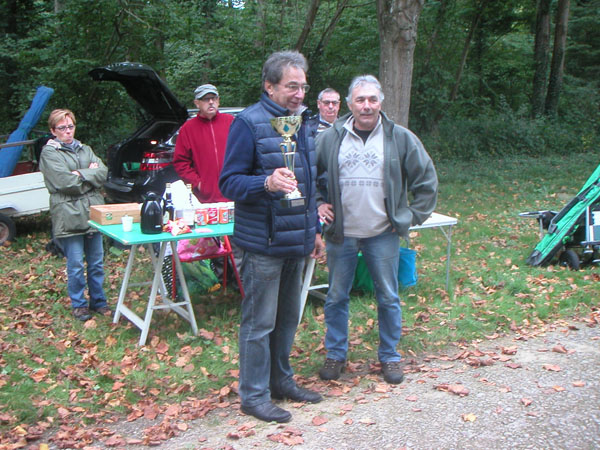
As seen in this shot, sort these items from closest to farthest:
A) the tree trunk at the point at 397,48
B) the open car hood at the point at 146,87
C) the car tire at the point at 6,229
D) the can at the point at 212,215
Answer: the can at the point at 212,215 < the open car hood at the point at 146,87 < the car tire at the point at 6,229 < the tree trunk at the point at 397,48

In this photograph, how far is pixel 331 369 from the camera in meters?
4.28

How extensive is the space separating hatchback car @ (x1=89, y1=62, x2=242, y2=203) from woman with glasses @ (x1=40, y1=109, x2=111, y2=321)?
7.90 ft

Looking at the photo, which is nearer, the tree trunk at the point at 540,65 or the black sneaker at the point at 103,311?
the black sneaker at the point at 103,311

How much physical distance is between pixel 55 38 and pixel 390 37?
22.7 ft

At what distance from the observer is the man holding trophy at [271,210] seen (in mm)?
3271

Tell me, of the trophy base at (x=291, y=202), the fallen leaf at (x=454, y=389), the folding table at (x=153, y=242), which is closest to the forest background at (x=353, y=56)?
the folding table at (x=153, y=242)

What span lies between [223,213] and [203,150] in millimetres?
1118

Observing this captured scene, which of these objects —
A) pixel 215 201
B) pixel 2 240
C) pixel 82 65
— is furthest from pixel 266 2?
pixel 215 201

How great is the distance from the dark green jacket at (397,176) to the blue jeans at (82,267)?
7.71 feet

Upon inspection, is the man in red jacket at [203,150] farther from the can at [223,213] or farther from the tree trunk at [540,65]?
the tree trunk at [540,65]

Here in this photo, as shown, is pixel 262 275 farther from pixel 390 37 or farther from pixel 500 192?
pixel 500 192

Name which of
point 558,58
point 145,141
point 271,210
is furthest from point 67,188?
point 558,58

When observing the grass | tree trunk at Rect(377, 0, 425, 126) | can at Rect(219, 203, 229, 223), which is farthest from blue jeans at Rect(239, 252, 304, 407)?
tree trunk at Rect(377, 0, 425, 126)

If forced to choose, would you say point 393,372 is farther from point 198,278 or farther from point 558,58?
point 558,58
